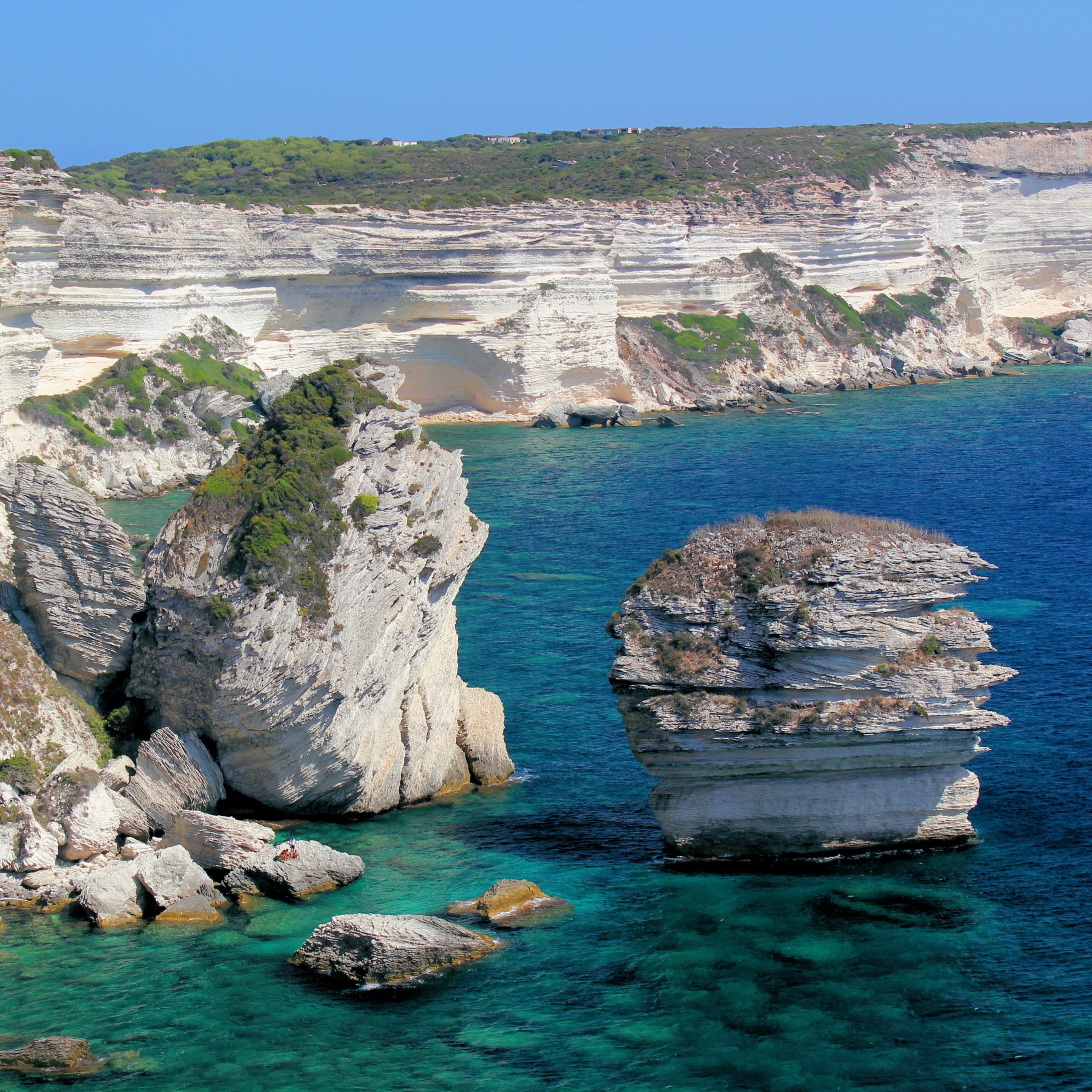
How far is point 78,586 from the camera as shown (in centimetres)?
2900

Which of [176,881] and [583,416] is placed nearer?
[176,881]

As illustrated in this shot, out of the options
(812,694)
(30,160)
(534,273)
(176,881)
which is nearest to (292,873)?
(176,881)

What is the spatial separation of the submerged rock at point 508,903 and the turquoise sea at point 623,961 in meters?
0.57

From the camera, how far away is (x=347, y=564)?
95.2 ft

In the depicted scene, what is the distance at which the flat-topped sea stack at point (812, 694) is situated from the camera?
991 inches

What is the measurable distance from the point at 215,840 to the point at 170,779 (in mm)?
2356

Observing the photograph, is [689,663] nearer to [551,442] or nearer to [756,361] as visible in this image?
[551,442]

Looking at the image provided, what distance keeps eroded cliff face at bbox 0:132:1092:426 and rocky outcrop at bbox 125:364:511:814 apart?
35.1 m

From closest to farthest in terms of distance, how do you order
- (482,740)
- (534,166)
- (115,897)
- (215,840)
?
(115,897), (215,840), (482,740), (534,166)

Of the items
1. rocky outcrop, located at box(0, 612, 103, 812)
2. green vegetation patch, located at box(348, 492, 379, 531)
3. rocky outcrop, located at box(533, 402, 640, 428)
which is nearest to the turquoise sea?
rocky outcrop, located at box(0, 612, 103, 812)

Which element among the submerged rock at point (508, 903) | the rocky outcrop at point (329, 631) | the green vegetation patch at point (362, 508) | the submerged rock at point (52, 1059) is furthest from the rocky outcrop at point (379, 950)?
the green vegetation patch at point (362, 508)

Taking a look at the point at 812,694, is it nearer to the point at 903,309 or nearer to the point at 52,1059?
the point at 52,1059

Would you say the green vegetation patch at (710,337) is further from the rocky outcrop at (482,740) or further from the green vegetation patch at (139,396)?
the rocky outcrop at (482,740)

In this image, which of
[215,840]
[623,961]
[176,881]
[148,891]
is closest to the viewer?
[623,961]
